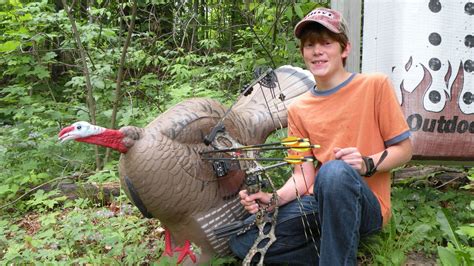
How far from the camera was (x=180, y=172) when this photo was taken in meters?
2.13

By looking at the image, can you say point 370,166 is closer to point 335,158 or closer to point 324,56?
point 335,158

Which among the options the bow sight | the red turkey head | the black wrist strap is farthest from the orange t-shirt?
the red turkey head

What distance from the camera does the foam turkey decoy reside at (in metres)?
2.07

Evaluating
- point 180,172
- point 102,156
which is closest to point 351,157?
point 180,172

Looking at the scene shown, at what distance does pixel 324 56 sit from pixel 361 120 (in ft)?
1.06

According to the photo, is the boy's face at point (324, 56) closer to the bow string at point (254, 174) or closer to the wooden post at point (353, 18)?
the bow string at point (254, 174)

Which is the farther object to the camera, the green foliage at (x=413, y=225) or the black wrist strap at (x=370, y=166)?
the green foliage at (x=413, y=225)

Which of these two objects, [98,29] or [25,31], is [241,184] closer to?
[98,29]

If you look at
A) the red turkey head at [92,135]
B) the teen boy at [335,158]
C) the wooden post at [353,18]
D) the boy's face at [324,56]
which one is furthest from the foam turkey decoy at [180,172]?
the wooden post at [353,18]

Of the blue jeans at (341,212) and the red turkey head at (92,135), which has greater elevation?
the red turkey head at (92,135)

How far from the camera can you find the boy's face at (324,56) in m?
2.00

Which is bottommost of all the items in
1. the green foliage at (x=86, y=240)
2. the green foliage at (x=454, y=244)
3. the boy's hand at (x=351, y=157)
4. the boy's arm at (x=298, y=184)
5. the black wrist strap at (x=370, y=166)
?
the green foliage at (x=86, y=240)

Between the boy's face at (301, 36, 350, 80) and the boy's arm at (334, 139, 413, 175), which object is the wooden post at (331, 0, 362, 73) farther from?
the boy's arm at (334, 139, 413, 175)

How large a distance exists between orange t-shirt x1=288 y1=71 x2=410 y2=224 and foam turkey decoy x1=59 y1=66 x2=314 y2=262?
0.49 metres
